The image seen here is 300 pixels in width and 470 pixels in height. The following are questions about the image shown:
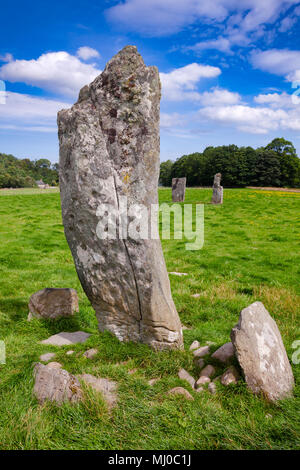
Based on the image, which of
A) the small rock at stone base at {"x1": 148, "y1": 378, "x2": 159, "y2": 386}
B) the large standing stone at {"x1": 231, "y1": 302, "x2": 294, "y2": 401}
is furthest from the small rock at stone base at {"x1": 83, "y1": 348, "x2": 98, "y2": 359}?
the large standing stone at {"x1": 231, "y1": 302, "x2": 294, "y2": 401}

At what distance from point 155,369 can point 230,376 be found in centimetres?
100

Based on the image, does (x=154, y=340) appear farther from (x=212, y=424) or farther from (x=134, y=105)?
(x=134, y=105)

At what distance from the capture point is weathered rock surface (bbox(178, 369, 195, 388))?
411cm

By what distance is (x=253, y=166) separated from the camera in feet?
229

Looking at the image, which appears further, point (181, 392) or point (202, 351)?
point (202, 351)

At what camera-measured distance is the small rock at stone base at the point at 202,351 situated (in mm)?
4715

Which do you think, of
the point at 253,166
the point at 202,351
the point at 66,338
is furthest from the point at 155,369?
the point at 253,166

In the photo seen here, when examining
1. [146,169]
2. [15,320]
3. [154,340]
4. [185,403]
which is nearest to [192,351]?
[154,340]

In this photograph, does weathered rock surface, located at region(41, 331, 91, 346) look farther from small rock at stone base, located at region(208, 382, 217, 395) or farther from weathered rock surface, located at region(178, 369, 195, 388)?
small rock at stone base, located at region(208, 382, 217, 395)

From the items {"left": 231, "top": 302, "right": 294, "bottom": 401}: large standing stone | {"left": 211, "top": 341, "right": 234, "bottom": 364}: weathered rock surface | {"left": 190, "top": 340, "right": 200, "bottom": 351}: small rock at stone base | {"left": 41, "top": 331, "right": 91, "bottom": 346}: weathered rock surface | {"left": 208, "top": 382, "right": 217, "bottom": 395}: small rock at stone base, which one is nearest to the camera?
{"left": 231, "top": 302, "right": 294, "bottom": 401}: large standing stone

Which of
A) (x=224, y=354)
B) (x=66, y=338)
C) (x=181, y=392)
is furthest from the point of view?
(x=66, y=338)

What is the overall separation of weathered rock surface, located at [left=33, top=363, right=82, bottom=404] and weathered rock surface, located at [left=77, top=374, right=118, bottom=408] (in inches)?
7.8

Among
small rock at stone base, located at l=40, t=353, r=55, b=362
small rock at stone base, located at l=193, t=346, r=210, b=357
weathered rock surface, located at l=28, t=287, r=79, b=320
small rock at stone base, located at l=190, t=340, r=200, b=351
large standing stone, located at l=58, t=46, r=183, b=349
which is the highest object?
large standing stone, located at l=58, t=46, r=183, b=349

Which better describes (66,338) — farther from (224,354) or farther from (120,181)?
(120,181)
